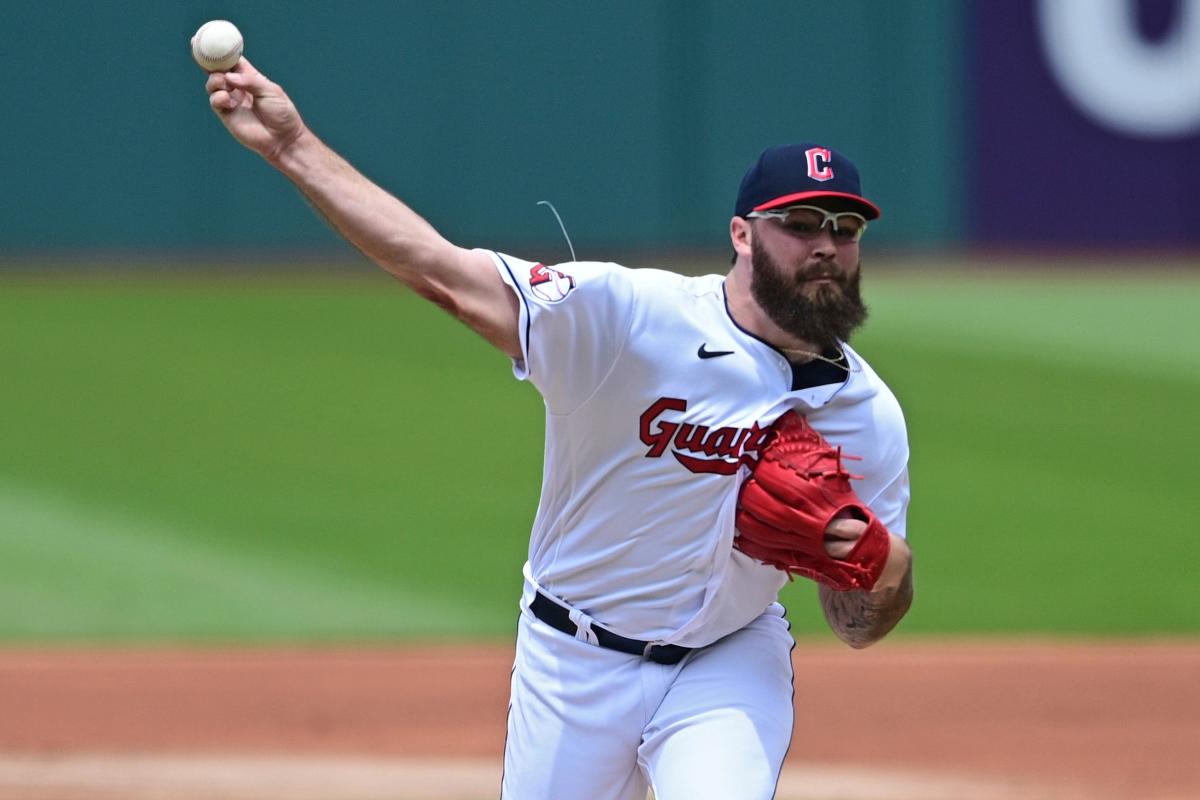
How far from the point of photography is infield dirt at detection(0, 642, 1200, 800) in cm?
673

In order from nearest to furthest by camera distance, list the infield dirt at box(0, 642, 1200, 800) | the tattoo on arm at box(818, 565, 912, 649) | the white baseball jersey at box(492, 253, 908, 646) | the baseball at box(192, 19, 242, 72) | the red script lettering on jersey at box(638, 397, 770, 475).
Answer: the baseball at box(192, 19, 242, 72) < the white baseball jersey at box(492, 253, 908, 646) < the red script lettering on jersey at box(638, 397, 770, 475) < the tattoo on arm at box(818, 565, 912, 649) < the infield dirt at box(0, 642, 1200, 800)

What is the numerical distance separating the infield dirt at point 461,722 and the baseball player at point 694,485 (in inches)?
99.1

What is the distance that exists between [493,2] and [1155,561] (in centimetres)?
940

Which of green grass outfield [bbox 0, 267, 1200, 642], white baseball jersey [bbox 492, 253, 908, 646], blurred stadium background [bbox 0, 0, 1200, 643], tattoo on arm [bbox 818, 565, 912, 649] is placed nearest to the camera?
white baseball jersey [bbox 492, 253, 908, 646]

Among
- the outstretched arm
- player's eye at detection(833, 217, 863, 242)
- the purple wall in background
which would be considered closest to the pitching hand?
the outstretched arm

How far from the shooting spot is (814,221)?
3.97 m

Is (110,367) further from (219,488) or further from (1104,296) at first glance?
(1104,296)

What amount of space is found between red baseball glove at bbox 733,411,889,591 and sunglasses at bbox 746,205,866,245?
402 mm

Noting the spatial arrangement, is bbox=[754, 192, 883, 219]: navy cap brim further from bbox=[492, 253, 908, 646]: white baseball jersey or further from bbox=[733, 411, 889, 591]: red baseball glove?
bbox=[733, 411, 889, 591]: red baseball glove

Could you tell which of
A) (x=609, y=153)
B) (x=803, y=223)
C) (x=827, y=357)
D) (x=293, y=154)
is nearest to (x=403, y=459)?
(x=609, y=153)

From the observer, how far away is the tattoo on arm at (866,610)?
13.7 ft

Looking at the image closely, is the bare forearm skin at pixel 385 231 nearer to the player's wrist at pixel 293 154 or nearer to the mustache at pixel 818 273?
the player's wrist at pixel 293 154

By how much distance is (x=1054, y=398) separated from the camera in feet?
A: 43.8

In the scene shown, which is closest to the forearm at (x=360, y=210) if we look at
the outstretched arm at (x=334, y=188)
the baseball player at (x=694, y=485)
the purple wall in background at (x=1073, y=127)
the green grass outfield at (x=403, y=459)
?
the outstretched arm at (x=334, y=188)
